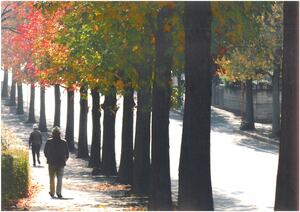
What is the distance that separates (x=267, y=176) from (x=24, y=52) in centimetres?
2645

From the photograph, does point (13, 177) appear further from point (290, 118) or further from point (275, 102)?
point (275, 102)

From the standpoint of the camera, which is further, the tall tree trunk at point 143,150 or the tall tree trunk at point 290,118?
the tall tree trunk at point 143,150

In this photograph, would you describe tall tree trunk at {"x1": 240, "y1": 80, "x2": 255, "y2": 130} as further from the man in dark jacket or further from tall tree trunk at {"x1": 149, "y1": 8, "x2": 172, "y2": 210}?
tall tree trunk at {"x1": 149, "y1": 8, "x2": 172, "y2": 210}

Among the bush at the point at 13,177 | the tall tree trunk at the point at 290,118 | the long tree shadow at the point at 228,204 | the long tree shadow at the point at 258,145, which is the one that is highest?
the tall tree trunk at the point at 290,118

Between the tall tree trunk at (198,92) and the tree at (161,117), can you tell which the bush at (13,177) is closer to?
the tree at (161,117)

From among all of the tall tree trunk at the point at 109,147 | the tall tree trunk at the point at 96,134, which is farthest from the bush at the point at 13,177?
the tall tree trunk at the point at 96,134

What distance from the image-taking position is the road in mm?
25312

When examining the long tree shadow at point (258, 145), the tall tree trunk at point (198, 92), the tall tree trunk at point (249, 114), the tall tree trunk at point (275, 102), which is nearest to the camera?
the tall tree trunk at point (198, 92)

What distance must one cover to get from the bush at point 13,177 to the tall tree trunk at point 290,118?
22.1ft

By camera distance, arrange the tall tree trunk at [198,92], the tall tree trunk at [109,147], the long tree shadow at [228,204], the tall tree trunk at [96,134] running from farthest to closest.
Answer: the tall tree trunk at [96,134], the tall tree trunk at [109,147], the long tree shadow at [228,204], the tall tree trunk at [198,92]

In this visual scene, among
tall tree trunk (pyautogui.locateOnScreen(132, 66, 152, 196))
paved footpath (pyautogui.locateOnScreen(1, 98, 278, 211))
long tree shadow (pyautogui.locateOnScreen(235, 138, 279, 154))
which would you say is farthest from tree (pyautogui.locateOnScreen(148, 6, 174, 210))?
long tree shadow (pyautogui.locateOnScreen(235, 138, 279, 154))

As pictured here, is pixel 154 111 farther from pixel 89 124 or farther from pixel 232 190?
pixel 89 124

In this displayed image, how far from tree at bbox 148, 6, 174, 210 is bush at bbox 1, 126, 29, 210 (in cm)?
318

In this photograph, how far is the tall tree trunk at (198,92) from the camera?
1425 cm
